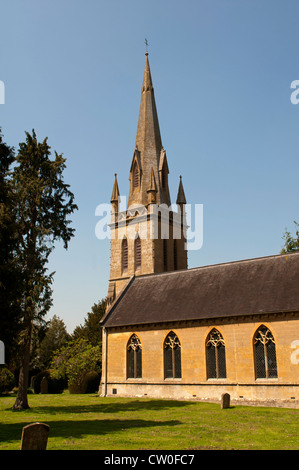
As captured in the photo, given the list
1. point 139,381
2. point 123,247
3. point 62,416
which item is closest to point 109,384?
point 139,381

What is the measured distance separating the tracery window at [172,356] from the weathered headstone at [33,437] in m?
19.6

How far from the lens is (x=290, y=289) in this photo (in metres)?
25.7

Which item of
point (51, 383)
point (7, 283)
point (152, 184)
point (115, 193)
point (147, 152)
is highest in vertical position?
point (147, 152)

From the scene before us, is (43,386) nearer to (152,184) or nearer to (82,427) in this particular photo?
(152,184)

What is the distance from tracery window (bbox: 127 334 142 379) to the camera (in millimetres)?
30484

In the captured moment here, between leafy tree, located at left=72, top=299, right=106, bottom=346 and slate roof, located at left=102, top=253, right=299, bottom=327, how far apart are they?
1835cm

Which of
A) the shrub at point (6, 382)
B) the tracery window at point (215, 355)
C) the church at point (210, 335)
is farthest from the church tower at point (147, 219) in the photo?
the tracery window at point (215, 355)

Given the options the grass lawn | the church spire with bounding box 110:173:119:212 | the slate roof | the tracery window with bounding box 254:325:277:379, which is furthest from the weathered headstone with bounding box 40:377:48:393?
the tracery window with bounding box 254:325:277:379

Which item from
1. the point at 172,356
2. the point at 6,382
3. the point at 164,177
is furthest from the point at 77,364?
the point at 164,177

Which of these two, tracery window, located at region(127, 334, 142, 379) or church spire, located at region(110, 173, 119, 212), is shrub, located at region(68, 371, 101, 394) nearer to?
tracery window, located at region(127, 334, 142, 379)

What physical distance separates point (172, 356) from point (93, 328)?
28453mm

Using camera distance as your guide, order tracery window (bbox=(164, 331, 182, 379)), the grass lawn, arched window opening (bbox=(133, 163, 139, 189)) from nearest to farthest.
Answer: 1. the grass lawn
2. tracery window (bbox=(164, 331, 182, 379))
3. arched window opening (bbox=(133, 163, 139, 189))

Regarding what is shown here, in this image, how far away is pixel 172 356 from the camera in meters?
28.8

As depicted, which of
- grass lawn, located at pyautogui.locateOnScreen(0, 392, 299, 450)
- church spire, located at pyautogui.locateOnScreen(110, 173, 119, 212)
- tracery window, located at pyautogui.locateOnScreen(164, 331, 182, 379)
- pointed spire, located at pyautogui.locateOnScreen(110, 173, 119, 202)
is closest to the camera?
grass lawn, located at pyautogui.locateOnScreen(0, 392, 299, 450)
